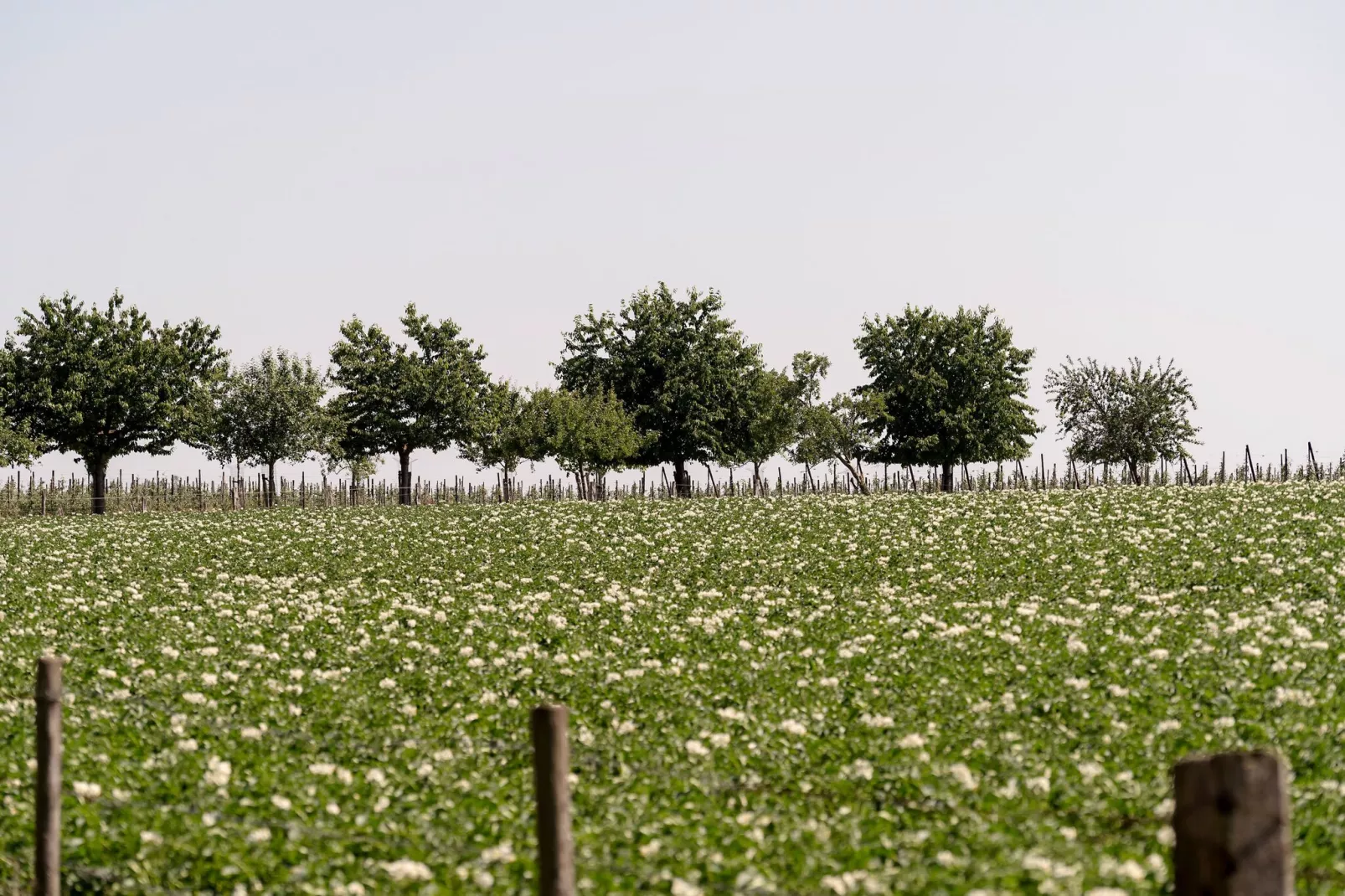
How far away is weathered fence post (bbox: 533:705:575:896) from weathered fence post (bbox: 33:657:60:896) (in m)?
4.55

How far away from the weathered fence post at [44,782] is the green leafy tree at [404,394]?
214 ft

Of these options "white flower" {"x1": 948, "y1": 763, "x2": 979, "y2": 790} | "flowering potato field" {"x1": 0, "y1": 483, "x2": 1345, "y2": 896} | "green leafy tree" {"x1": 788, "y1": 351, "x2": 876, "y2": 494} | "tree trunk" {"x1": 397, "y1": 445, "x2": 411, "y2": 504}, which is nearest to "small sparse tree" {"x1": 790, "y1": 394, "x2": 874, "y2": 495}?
"green leafy tree" {"x1": 788, "y1": 351, "x2": 876, "y2": 494}

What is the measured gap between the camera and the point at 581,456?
228ft

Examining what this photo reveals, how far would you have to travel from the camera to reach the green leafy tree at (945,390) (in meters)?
78.9

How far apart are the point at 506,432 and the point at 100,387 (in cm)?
2289

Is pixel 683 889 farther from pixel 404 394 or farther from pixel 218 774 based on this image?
pixel 404 394

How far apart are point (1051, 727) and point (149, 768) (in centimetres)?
899

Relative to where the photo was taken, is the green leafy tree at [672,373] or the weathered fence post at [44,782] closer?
the weathered fence post at [44,782]

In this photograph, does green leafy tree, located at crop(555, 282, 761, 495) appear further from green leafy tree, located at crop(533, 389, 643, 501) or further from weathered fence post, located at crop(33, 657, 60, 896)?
weathered fence post, located at crop(33, 657, 60, 896)

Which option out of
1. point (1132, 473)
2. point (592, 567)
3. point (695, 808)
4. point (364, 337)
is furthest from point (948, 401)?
point (695, 808)

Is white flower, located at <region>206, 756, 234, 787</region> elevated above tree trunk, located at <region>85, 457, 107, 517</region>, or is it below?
Answer: below

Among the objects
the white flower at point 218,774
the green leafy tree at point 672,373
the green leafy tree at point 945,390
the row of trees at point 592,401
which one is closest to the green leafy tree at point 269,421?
the row of trees at point 592,401

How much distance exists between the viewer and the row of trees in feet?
225

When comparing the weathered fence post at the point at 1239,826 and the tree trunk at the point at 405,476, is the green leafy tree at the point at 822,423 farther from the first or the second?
the weathered fence post at the point at 1239,826
